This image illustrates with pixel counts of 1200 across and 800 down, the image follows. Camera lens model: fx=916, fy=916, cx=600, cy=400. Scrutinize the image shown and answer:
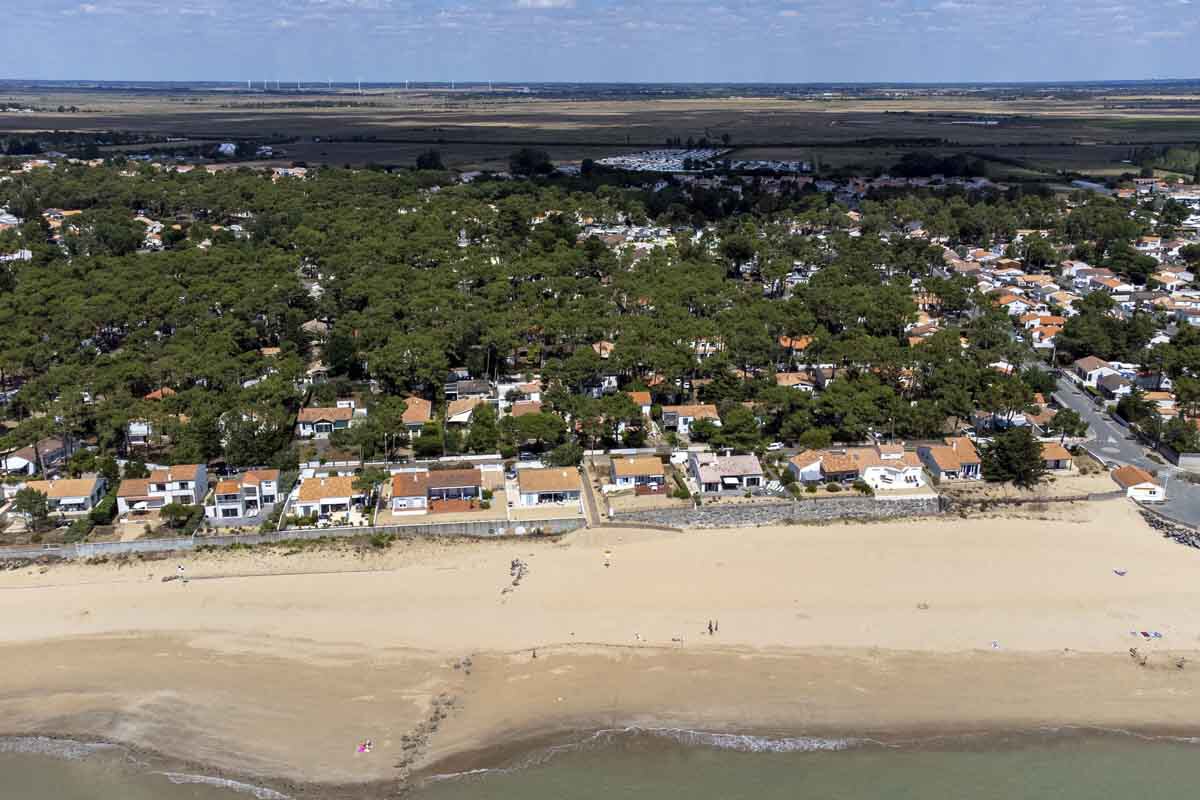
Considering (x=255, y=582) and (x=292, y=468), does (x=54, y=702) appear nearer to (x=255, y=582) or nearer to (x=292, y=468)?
(x=255, y=582)

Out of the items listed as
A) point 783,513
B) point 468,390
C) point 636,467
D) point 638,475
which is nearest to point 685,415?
point 636,467

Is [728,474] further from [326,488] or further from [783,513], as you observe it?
[326,488]

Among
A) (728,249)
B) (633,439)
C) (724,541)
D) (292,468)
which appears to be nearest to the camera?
(724,541)

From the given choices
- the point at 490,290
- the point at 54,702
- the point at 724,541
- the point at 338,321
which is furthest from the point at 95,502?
the point at 490,290

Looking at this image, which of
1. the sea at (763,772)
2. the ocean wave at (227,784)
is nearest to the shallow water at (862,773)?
the sea at (763,772)

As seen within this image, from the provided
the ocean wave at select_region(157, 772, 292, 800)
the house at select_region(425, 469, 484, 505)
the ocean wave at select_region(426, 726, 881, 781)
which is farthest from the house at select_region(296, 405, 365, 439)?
the ocean wave at select_region(426, 726, 881, 781)

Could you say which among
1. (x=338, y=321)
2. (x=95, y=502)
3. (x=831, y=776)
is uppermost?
(x=338, y=321)
